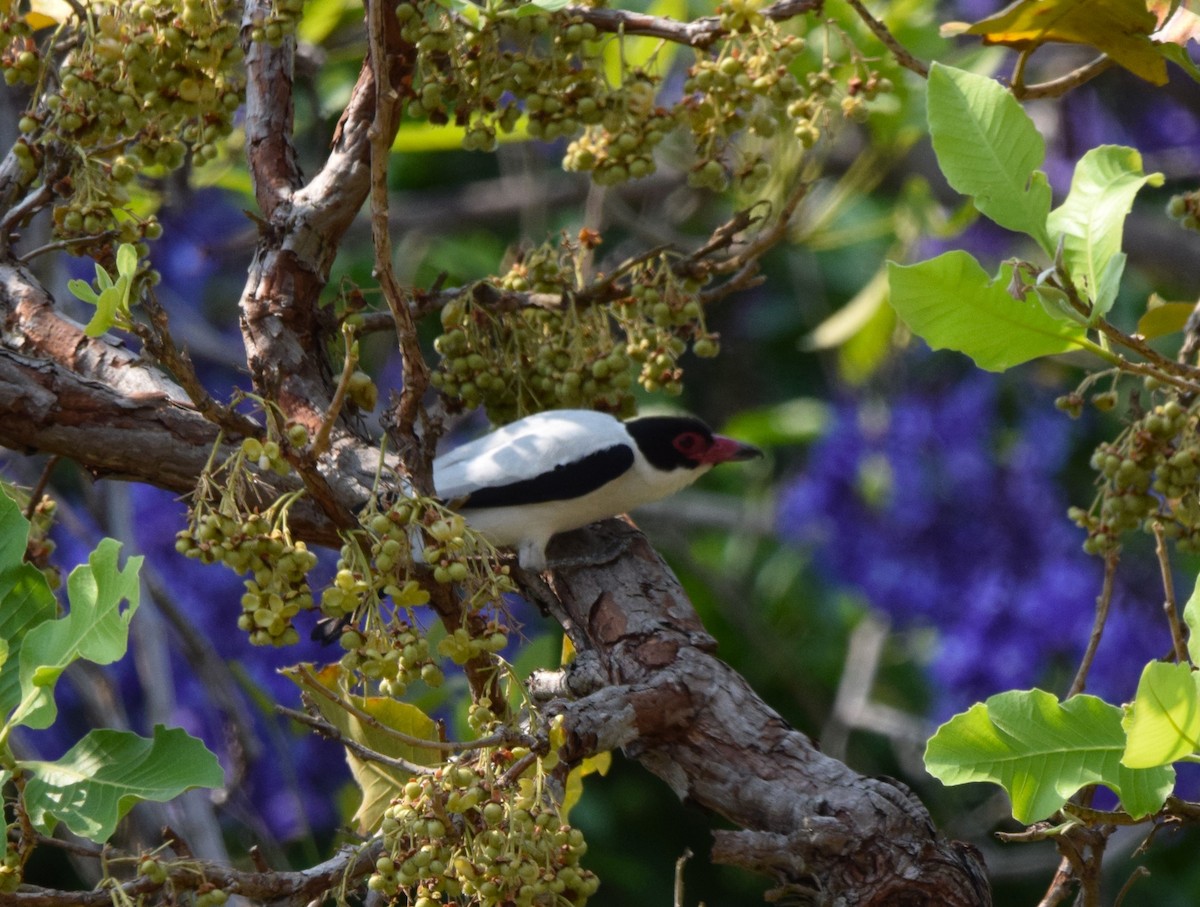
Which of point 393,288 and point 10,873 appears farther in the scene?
point 393,288

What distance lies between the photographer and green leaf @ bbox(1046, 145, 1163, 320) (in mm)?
1283

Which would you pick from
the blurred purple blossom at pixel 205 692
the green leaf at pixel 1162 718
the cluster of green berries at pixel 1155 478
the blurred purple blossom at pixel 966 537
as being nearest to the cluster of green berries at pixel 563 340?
the cluster of green berries at pixel 1155 478

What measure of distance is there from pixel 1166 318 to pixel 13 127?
→ 6.64ft

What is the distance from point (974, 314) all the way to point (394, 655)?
0.60 metres

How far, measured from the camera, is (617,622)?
187cm

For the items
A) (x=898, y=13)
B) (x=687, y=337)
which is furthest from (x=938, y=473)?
(x=687, y=337)

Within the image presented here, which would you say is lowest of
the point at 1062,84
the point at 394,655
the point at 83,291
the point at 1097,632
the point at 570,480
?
the point at 570,480

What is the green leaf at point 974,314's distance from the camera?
1.26 metres

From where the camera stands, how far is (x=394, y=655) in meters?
1.35

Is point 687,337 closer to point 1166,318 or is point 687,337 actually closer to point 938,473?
point 1166,318

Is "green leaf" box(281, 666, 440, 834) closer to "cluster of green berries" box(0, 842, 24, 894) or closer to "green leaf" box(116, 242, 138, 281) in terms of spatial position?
"cluster of green berries" box(0, 842, 24, 894)

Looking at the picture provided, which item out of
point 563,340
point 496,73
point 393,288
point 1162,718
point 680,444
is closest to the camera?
point 1162,718

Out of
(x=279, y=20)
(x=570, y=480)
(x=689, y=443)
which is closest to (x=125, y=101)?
(x=279, y=20)

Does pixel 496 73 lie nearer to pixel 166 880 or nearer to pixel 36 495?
pixel 36 495
